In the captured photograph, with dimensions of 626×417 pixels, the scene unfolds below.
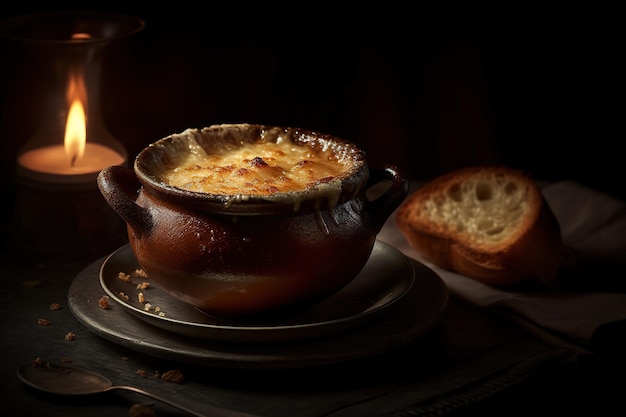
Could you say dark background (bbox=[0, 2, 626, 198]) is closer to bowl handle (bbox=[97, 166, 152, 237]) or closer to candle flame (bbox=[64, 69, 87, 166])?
candle flame (bbox=[64, 69, 87, 166])

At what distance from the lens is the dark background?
238 centimetres

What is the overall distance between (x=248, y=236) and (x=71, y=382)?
313 millimetres

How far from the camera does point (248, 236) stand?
4.62 ft

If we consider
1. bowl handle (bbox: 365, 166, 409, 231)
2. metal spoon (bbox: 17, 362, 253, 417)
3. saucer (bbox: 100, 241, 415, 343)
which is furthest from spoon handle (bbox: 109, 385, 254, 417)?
bowl handle (bbox: 365, 166, 409, 231)

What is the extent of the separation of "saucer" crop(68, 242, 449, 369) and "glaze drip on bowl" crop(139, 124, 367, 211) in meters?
0.20

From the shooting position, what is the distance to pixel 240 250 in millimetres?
1409

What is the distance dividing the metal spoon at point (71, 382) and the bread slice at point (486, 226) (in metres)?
0.66

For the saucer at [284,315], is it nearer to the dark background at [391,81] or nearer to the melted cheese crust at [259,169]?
the melted cheese crust at [259,169]

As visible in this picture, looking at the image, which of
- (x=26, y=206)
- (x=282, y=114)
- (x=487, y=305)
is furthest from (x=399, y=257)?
(x=282, y=114)

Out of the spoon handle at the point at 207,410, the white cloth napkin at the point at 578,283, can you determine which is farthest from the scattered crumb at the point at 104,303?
the white cloth napkin at the point at 578,283

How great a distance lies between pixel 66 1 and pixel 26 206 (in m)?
0.58

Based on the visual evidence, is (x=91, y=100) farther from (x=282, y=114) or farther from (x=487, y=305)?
(x=487, y=305)

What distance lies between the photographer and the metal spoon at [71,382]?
1.29 m

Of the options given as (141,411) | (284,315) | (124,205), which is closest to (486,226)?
(284,315)
